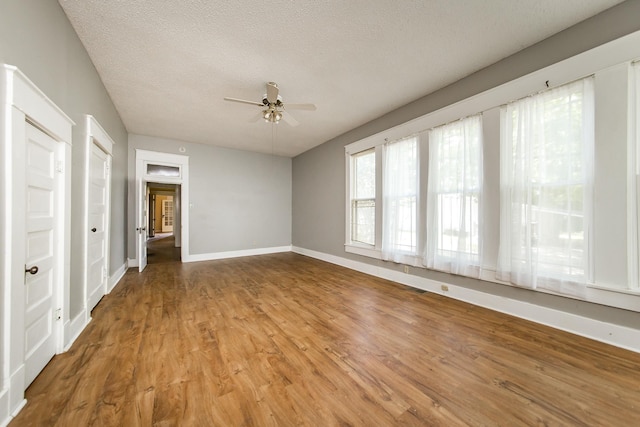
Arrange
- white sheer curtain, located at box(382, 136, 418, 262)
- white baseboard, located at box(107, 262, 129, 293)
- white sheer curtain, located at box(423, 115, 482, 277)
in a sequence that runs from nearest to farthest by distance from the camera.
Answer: white sheer curtain, located at box(423, 115, 482, 277), white baseboard, located at box(107, 262, 129, 293), white sheer curtain, located at box(382, 136, 418, 262)

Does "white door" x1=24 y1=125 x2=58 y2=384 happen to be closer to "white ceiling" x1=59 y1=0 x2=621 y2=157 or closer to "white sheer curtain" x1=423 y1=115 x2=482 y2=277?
"white ceiling" x1=59 y1=0 x2=621 y2=157

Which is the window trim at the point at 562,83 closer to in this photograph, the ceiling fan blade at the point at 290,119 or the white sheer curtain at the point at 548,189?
the white sheer curtain at the point at 548,189

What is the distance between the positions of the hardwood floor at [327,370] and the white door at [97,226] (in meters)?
0.35

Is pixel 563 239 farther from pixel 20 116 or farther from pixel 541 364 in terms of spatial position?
pixel 20 116

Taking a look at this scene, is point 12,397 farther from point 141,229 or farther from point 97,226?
point 141,229

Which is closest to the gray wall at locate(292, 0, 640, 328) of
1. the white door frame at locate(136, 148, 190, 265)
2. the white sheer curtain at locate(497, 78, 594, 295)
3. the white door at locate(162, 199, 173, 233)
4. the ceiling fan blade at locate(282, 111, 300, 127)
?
the white sheer curtain at locate(497, 78, 594, 295)

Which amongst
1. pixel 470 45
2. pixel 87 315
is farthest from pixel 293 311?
pixel 470 45

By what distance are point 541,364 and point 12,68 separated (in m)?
4.02

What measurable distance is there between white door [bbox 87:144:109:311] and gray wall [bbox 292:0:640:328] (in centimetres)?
399

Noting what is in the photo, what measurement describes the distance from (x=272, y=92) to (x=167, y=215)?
13.8 m

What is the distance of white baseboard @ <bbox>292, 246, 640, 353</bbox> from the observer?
1926mm

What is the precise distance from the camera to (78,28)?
85.5 inches

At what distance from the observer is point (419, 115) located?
3.54 meters

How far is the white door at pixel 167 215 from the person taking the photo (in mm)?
13422
